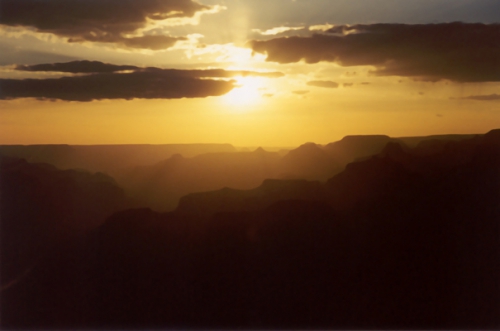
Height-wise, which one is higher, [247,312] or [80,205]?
[80,205]

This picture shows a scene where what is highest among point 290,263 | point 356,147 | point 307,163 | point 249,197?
point 356,147

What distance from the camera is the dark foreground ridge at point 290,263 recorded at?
3.03 m

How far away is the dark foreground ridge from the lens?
303 cm

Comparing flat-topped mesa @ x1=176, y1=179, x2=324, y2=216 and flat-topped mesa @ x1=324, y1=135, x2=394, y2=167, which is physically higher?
flat-topped mesa @ x1=324, y1=135, x2=394, y2=167

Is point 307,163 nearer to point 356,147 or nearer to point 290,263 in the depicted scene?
point 356,147

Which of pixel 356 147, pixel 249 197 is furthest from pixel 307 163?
pixel 249 197

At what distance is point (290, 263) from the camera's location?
3076 millimetres

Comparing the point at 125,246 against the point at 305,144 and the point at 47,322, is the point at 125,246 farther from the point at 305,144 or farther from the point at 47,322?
the point at 305,144

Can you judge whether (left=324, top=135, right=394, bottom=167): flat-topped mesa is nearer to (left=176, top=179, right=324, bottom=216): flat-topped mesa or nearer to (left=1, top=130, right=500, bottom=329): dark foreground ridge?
(left=1, top=130, right=500, bottom=329): dark foreground ridge

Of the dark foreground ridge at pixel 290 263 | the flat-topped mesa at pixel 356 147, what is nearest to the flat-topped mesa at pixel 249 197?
the dark foreground ridge at pixel 290 263

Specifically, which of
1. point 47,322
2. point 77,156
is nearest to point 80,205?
point 77,156

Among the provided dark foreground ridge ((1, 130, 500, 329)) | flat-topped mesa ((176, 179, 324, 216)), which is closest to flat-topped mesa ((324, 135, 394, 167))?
dark foreground ridge ((1, 130, 500, 329))

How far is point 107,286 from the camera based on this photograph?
120 inches

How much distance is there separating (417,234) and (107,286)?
246cm
